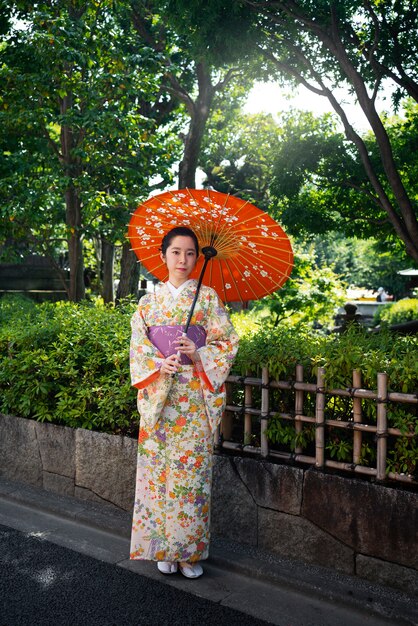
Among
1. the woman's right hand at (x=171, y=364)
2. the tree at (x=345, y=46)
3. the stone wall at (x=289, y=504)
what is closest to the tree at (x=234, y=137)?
the tree at (x=345, y=46)

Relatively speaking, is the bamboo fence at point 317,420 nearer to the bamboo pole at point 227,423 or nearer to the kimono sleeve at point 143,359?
the bamboo pole at point 227,423

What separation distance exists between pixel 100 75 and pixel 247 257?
660cm

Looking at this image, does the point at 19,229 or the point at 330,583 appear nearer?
the point at 330,583

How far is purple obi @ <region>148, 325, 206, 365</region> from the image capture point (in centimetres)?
377

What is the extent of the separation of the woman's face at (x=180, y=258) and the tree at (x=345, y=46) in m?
4.10

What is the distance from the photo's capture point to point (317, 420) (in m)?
3.93

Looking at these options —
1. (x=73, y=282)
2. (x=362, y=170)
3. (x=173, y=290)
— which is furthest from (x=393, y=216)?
(x=73, y=282)

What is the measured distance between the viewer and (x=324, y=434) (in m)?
3.98

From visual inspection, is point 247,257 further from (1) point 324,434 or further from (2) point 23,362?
(2) point 23,362

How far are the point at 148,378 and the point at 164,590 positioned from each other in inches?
49.8

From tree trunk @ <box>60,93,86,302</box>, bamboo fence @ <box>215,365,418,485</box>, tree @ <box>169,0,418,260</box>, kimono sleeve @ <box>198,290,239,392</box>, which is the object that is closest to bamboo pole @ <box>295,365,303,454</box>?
bamboo fence @ <box>215,365,418,485</box>

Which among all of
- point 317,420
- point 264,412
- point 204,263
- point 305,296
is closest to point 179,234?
point 204,263

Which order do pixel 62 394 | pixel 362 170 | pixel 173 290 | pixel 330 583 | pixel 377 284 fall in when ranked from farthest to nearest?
pixel 377 284, pixel 362 170, pixel 62 394, pixel 173 290, pixel 330 583

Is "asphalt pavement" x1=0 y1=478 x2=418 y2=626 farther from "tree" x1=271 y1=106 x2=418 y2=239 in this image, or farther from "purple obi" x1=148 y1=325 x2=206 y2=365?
"tree" x1=271 y1=106 x2=418 y2=239
